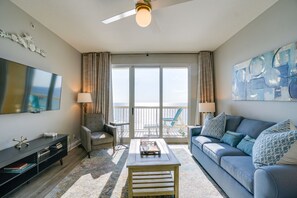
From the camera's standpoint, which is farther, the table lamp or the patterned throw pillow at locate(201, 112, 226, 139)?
the table lamp

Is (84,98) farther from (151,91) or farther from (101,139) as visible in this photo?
(151,91)

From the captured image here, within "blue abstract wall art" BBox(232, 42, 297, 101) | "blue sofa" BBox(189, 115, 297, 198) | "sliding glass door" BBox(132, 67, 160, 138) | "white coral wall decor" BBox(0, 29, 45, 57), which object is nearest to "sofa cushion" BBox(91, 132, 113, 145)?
"sliding glass door" BBox(132, 67, 160, 138)

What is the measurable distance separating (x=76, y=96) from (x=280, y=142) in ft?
14.0

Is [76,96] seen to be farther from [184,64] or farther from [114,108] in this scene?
[184,64]

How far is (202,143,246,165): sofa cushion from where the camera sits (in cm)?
220

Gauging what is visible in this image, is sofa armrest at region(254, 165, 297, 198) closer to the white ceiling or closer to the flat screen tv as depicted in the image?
the white ceiling

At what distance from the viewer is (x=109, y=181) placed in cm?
241

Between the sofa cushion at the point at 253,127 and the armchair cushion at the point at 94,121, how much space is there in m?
3.05

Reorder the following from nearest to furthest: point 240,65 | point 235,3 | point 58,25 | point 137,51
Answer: point 235,3, point 58,25, point 240,65, point 137,51

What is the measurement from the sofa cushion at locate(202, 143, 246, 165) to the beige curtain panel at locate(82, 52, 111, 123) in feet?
9.30

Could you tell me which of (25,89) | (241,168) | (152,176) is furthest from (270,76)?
(25,89)

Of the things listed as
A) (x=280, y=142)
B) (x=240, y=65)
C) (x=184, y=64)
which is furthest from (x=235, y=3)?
(x=184, y=64)

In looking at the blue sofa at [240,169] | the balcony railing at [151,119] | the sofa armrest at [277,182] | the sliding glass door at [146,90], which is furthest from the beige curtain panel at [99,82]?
the sofa armrest at [277,182]

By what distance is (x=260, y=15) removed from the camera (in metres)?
2.59
